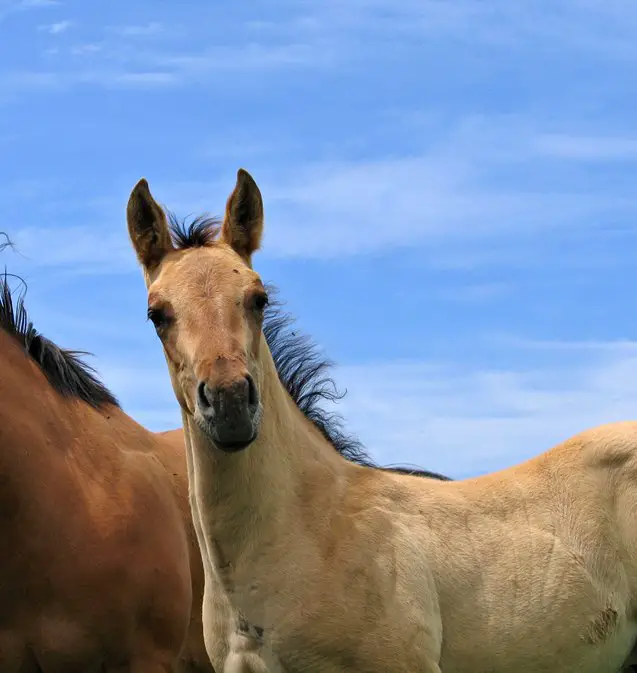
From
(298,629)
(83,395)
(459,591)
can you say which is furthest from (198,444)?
(83,395)

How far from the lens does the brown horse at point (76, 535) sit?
7574 millimetres

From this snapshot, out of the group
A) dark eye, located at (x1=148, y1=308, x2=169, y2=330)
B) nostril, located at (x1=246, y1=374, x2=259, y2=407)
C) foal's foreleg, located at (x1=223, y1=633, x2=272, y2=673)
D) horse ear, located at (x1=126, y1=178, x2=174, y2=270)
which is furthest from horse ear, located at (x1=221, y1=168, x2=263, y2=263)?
foal's foreleg, located at (x1=223, y1=633, x2=272, y2=673)

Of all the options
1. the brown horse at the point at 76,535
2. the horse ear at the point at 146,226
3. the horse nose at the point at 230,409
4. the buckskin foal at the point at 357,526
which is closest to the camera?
the horse nose at the point at 230,409

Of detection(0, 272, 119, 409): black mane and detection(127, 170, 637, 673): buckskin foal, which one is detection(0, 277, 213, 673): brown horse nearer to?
detection(0, 272, 119, 409): black mane

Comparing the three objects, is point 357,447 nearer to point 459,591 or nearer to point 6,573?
point 459,591

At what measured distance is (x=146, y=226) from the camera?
645 cm

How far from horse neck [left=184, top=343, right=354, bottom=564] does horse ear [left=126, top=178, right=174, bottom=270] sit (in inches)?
31.8

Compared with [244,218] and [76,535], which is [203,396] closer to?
[244,218]

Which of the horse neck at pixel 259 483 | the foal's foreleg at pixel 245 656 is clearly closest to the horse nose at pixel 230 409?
the horse neck at pixel 259 483

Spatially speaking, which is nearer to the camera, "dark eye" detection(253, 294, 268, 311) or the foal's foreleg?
the foal's foreleg

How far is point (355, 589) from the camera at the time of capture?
5.81 metres

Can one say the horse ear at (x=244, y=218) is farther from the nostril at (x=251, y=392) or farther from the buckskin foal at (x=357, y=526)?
the nostril at (x=251, y=392)

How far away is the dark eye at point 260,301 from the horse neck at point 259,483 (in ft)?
0.92

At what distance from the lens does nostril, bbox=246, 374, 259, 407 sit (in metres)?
5.45
